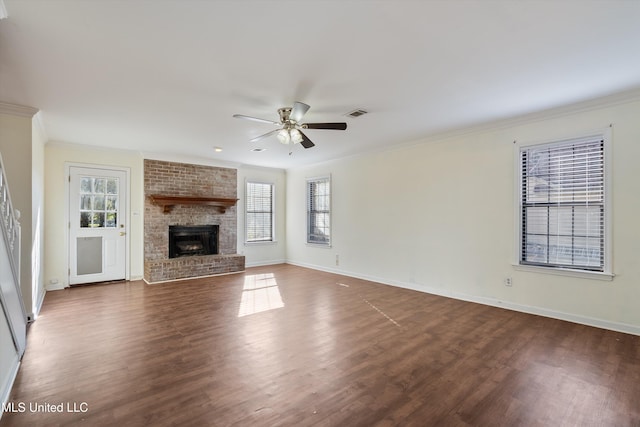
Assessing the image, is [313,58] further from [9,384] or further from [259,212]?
[259,212]

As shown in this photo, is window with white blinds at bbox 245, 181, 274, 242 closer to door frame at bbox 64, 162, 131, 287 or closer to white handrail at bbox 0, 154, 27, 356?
door frame at bbox 64, 162, 131, 287

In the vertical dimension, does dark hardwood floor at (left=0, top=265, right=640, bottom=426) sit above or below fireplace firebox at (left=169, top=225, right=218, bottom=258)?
below

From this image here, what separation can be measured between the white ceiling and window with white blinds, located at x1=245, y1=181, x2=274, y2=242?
3.59 m

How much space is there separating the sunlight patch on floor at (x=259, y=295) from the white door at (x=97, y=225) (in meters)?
2.52

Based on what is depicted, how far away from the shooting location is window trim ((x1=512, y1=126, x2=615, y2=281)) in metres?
3.36

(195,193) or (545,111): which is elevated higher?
(545,111)

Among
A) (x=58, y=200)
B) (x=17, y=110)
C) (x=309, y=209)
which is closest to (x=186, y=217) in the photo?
(x=58, y=200)

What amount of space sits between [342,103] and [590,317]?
3738 mm

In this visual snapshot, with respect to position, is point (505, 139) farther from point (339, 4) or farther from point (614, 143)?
point (339, 4)

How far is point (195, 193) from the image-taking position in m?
6.64

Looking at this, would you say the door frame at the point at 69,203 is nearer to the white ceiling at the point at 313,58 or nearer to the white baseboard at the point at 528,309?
the white ceiling at the point at 313,58

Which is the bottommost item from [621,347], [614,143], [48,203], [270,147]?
[621,347]

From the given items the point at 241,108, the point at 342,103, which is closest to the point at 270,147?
the point at 241,108

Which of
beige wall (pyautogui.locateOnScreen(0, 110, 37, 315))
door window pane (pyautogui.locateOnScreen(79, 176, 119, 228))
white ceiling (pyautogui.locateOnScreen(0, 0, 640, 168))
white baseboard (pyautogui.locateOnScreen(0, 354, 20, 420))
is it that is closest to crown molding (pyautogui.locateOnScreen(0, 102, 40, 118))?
beige wall (pyautogui.locateOnScreen(0, 110, 37, 315))
